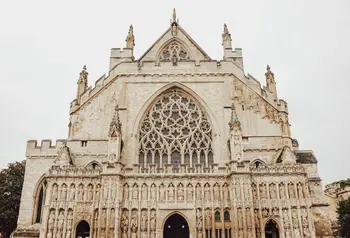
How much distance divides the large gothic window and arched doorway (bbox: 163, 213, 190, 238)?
3.61m

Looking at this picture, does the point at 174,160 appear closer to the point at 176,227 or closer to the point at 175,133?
Answer: the point at 175,133

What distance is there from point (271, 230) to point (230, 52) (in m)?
13.8

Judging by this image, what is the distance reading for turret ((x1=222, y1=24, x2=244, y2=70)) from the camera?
24.9 meters

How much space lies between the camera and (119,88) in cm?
2352

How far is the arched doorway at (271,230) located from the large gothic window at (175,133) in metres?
5.43

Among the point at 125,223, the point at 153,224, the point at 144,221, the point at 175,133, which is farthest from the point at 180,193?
the point at 175,133

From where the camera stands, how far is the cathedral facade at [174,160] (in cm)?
1878

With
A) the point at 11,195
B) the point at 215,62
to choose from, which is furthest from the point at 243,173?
the point at 11,195

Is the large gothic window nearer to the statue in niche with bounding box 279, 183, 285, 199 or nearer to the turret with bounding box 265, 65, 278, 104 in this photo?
the statue in niche with bounding box 279, 183, 285, 199

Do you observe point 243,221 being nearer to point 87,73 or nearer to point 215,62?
point 215,62

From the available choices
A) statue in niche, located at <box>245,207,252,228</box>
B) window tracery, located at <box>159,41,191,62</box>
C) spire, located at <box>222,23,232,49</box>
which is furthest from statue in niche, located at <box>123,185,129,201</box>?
spire, located at <box>222,23,232,49</box>

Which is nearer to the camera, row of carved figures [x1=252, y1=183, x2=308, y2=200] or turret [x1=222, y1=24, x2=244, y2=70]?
row of carved figures [x1=252, y1=183, x2=308, y2=200]

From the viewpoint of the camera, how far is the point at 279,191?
19.4m

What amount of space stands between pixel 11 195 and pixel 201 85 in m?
19.1
